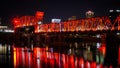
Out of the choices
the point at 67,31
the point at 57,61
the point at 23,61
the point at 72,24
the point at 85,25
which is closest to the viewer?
the point at 57,61

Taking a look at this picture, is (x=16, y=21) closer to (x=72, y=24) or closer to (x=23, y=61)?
(x=72, y=24)

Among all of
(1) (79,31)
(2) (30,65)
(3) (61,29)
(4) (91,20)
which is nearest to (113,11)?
(3) (61,29)

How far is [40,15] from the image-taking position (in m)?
159

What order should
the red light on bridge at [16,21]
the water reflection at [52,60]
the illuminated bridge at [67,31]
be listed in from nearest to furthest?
1. the water reflection at [52,60]
2. the illuminated bridge at [67,31]
3. the red light on bridge at [16,21]

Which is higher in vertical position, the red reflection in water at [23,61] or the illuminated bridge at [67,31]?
the illuminated bridge at [67,31]

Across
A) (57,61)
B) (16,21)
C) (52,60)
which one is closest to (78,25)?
(16,21)

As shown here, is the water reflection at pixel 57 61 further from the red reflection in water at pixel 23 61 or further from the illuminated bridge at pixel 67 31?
the illuminated bridge at pixel 67 31

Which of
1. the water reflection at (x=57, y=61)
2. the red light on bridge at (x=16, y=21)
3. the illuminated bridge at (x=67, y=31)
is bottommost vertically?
the water reflection at (x=57, y=61)

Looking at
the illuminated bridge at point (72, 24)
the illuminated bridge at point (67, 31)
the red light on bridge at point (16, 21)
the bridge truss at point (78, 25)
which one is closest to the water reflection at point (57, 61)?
the illuminated bridge at point (67, 31)

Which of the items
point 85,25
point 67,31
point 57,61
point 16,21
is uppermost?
point 16,21

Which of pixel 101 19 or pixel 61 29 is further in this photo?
pixel 61 29

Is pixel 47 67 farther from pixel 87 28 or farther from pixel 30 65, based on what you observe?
pixel 87 28

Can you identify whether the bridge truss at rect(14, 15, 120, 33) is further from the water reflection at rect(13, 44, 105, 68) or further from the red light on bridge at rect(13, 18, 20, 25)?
the water reflection at rect(13, 44, 105, 68)

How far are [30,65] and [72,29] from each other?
262 feet
